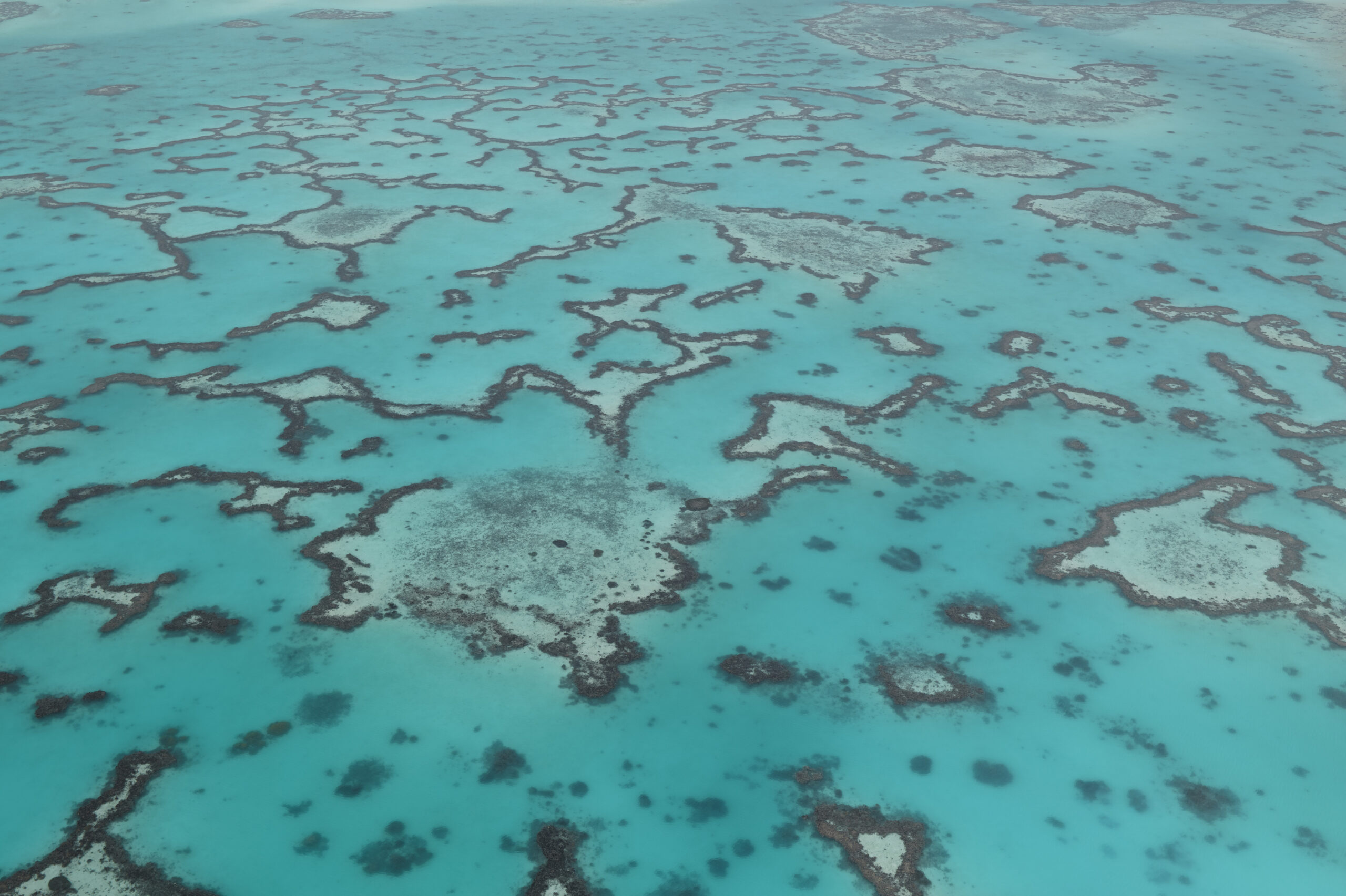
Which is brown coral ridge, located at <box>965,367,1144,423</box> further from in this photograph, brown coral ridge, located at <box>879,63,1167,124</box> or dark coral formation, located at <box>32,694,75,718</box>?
brown coral ridge, located at <box>879,63,1167,124</box>

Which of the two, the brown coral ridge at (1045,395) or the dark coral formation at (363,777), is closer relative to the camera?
the dark coral formation at (363,777)

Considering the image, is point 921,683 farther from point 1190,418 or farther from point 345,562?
point 1190,418

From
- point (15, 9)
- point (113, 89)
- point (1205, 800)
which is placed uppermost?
point (15, 9)

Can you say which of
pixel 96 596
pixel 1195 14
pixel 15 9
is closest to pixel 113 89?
pixel 15 9

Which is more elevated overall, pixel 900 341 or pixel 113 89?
pixel 113 89

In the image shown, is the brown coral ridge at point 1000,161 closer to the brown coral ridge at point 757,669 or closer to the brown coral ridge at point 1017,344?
the brown coral ridge at point 1017,344

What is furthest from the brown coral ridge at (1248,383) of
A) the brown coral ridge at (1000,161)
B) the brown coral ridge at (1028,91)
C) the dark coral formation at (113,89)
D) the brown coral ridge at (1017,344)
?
the dark coral formation at (113,89)

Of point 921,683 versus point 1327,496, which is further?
point 1327,496
